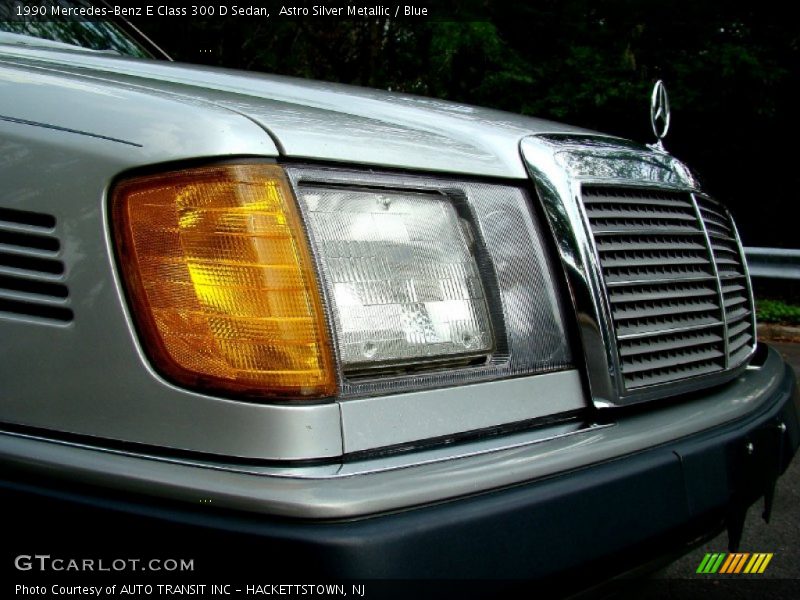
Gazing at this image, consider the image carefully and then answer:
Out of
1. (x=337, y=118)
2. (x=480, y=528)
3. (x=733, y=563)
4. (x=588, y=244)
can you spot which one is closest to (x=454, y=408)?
(x=480, y=528)

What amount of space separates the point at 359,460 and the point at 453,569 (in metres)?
0.19

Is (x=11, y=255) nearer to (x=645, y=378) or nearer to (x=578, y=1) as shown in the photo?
(x=645, y=378)

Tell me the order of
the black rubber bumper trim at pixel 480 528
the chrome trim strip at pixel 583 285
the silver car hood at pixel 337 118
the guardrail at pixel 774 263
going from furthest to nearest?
the guardrail at pixel 774 263 → the chrome trim strip at pixel 583 285 → the silver car hood at pixel 337 118 → the black rubber bumper trim at pixel 480 528

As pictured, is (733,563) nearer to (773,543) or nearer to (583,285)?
(773,543)

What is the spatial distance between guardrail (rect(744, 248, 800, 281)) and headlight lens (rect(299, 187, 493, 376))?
20.0 ft

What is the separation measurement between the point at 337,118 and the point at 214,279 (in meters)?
0.41

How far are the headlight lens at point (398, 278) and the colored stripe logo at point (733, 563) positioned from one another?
4.77 ft

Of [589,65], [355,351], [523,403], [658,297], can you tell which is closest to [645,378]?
[658,297]

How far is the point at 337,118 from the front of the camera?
56.0 inches

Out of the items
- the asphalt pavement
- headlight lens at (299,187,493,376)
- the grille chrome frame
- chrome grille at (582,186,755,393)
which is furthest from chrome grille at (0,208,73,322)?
the asphalt pavement

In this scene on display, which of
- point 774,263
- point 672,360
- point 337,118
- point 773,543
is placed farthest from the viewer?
point 774,263

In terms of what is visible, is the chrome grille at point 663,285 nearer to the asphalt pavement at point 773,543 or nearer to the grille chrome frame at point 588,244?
the grille chrome frame at point 588,244

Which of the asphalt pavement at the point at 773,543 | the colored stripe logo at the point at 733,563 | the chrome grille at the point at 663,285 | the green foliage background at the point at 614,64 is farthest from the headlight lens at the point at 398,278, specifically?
the green foliage background at the point at 614,64

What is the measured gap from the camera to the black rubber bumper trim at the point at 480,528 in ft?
3.39
